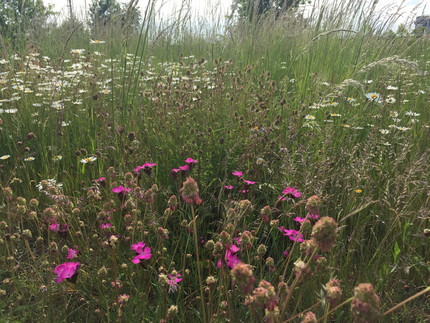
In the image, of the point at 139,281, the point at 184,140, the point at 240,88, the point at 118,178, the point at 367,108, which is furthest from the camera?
the point at 367,108

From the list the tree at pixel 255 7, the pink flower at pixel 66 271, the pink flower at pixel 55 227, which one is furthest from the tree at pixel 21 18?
the pink flower at pixel 66 271

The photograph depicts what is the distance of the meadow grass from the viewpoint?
995 mm

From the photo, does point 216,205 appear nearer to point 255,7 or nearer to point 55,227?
point 55,227

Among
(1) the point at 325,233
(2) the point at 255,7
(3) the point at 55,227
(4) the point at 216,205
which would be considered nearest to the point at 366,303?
(1) the point at 325,233

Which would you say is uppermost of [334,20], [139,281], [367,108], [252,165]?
[334,20]

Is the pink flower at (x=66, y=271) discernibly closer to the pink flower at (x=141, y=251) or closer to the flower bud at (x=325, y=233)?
the pink flower at (x=141, y=251)

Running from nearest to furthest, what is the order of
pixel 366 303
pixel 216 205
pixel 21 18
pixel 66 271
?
pixel 366 303 < pixel 66 271 < pixel 216 205 < pixel 21 18

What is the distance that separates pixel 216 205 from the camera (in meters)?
1.38

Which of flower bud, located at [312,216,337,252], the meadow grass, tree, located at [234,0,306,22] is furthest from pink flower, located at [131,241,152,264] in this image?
tree, located at [234,0,306,22]

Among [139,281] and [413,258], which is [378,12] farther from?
[139,281]

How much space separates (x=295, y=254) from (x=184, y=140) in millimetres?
975

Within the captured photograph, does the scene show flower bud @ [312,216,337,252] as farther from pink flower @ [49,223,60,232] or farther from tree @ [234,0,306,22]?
tree @ [234,0,306,22]

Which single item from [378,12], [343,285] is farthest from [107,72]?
[343,285]

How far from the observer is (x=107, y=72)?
3359 mm
